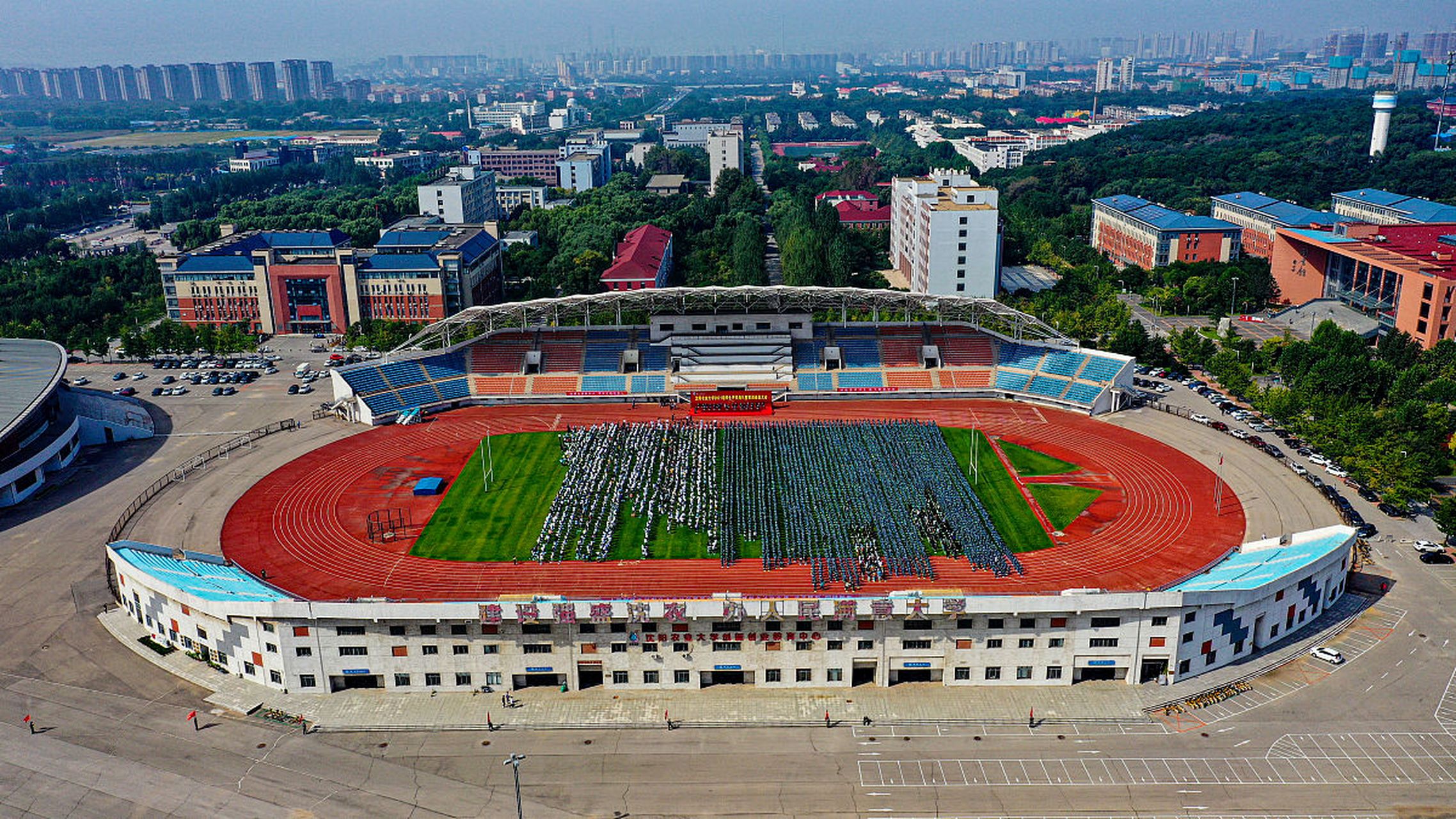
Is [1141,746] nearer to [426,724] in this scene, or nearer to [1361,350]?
[426,724]

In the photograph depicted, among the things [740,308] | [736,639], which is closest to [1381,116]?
[740,308]

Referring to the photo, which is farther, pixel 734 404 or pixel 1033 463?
pixel 734 404

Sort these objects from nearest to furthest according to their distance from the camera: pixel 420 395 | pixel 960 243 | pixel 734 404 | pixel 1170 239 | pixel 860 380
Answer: pixel 734 404, pixel 420 395, pixel 860 380, pixel 960 243, pixel 1170 239

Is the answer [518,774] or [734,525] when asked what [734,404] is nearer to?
[734,525]

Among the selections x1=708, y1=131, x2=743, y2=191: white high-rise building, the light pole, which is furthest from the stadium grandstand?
x1=708, y1=131, x2=743, y2=191: white high-rise building

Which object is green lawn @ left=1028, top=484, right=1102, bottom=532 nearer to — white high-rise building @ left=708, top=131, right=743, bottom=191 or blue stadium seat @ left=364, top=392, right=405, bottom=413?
blue stadium seat @ left=364, top=392, right=405, bottom=413

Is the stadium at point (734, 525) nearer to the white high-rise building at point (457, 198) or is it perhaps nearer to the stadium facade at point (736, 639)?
the stadium facade at point (736, 639)
